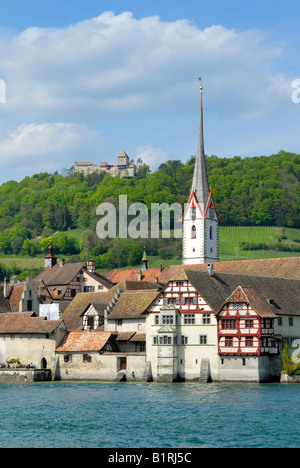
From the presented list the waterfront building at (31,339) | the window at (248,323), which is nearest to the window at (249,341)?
the window at (248,323)

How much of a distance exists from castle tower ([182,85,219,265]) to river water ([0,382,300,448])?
47.9m

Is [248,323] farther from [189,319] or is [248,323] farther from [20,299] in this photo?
[20,299]

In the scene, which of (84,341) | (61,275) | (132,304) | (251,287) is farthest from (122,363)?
(61,275)

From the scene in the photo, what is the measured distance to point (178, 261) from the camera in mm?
172375

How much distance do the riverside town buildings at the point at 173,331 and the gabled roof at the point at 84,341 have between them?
0.09m

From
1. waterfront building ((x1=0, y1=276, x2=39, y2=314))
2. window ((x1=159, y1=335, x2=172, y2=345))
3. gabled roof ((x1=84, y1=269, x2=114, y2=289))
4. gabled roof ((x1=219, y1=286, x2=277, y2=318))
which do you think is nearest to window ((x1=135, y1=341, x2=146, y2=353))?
window ((x1=159, y1=335, x2=172, y2=345))

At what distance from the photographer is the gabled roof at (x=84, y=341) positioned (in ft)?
249

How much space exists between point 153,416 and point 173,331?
23163mm

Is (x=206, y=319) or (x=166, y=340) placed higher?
(x=206, y=319)

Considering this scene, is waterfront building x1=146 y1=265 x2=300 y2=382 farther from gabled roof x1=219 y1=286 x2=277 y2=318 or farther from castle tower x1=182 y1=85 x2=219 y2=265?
castle tower x1=182 y1=85 x2=219 y2=265

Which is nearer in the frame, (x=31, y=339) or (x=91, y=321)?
(x=31, y=339)

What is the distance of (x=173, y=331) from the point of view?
71938 millimetres

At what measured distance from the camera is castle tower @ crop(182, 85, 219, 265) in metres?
114

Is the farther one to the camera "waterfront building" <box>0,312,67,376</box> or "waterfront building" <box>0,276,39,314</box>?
"waterfront building" <box>0,276,39,314</box>
